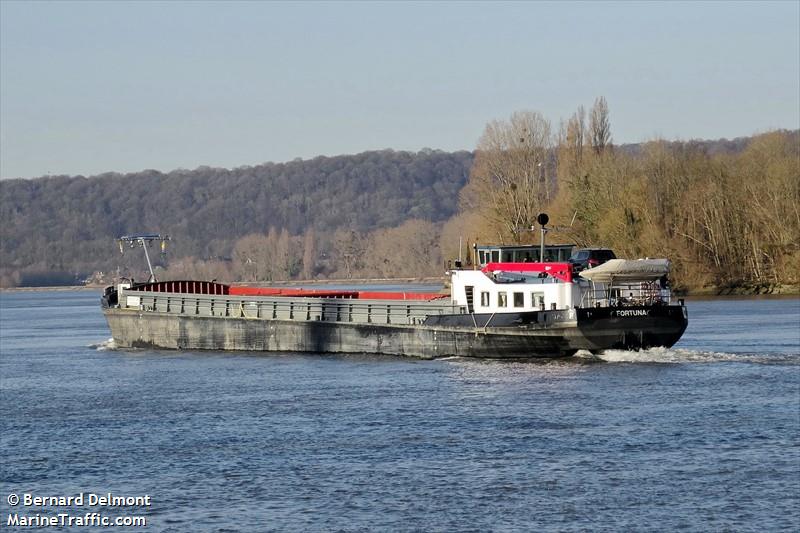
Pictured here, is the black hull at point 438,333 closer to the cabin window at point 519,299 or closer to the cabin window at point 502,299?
the cabin window at point 502,299

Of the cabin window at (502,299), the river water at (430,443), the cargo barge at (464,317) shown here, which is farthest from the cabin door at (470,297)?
the river water at (430,443)

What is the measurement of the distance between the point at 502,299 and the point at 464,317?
1652 mm

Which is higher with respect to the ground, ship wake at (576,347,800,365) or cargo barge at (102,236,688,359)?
cargo barge at (102,236,688,359)

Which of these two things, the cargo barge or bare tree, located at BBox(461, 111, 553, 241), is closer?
the cargo barge

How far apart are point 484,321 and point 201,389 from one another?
36.5 feet

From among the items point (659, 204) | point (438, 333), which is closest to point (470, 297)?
point (438, 333)

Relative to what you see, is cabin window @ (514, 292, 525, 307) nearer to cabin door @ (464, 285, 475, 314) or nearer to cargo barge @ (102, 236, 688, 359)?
cargo barge @ (102, 236, 688, 359)

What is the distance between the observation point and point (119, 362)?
56.1 metres

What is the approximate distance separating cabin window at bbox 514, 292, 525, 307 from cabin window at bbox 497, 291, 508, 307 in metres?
0.44

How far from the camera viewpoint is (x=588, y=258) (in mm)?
51312

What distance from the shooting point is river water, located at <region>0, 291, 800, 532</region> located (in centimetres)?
2480

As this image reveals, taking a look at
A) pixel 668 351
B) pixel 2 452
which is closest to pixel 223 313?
pixel 668 351

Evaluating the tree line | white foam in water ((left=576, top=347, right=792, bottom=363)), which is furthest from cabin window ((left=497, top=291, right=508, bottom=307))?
the tree line

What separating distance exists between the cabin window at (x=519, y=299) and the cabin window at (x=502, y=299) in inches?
17.5
